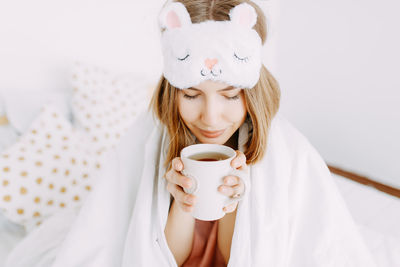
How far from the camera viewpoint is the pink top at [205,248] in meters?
0.74

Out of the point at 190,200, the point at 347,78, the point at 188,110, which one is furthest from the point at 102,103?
the point at 347,78

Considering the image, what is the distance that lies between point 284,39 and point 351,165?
0.84 metres

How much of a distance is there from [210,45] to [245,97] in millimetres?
141

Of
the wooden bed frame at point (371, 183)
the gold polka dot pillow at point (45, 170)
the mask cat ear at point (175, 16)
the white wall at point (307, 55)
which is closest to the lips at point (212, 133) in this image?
the mask cat ear at point (175, 16)

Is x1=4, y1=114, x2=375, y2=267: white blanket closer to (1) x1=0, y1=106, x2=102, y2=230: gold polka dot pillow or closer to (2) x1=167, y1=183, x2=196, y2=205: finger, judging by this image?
(2) x1=167, y1=183, x2=196, y2=205: finger

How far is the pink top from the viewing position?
0.74m

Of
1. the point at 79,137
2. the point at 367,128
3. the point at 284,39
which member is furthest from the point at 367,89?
the point at 79,137

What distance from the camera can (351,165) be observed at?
159cm

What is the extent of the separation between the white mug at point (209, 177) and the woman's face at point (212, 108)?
7 cm

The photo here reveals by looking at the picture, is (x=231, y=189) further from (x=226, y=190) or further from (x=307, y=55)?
(x=307, y=55)

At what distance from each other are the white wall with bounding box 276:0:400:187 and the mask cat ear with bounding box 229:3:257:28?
3.49 feet

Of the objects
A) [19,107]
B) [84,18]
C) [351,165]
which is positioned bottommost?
[351,165]

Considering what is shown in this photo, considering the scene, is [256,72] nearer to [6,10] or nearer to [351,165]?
[6,10]

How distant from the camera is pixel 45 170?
96cm
